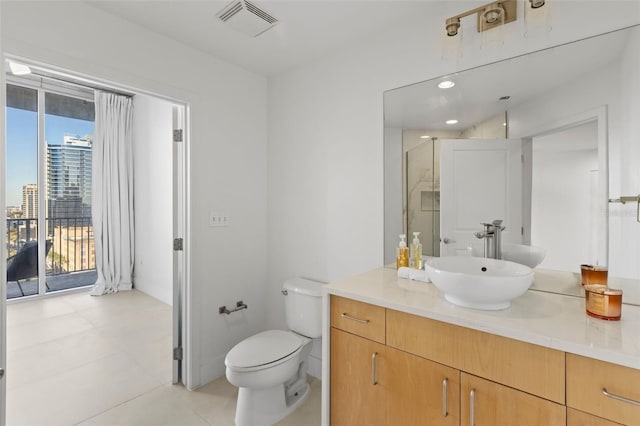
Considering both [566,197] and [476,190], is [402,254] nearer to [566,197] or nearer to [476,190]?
[476,190]

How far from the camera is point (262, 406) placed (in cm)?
183

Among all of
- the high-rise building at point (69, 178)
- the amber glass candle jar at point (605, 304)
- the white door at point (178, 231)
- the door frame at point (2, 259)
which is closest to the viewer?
the amber glass candle jar at point (605, 304)

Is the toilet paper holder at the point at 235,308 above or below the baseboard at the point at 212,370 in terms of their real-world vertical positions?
above

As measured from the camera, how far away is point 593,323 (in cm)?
105

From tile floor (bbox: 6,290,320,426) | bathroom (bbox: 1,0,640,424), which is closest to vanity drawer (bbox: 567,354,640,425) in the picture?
bathroom (bbox: 1,0,640,424)

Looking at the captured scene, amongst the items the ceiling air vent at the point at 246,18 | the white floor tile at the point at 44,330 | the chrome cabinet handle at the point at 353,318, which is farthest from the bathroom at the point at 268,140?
the white floor tile at the point at 44,330

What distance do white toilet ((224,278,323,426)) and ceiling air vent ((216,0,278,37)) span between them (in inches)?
66.4

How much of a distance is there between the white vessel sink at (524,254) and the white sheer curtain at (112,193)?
181 inches

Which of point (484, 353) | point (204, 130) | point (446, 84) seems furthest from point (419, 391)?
point (204, 130)

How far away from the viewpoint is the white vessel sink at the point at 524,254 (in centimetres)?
147

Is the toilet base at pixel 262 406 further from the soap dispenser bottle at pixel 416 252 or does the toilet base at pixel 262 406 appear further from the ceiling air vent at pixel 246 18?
the ceiling air vent at pixel 246 18

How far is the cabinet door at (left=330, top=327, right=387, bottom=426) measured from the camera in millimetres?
1331

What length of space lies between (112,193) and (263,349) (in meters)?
3.61

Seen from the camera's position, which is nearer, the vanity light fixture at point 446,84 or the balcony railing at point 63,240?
the vanity light fixture at point 446,84
